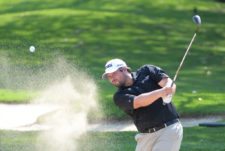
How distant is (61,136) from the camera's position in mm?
12422

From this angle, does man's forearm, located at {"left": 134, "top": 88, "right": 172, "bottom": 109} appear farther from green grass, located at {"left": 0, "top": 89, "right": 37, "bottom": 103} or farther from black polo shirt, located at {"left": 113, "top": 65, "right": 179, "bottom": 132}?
green grass, located at {"left": 0, "top": 89, "right": 37, "bottom": 103}

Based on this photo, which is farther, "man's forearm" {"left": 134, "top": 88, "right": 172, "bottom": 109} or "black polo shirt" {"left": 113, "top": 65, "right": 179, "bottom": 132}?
"black polo shirt" {"left": 113, "top": 65, "right": 179, "bottom": 132}

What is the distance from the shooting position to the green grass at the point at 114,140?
444 inches

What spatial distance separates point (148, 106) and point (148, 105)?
0.10ft

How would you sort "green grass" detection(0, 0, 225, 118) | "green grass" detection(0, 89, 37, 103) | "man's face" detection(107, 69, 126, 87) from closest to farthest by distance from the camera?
1. "man's face" detection(107, 69, 126, 87)
2. "green grass" detection(0, 89, 37, 103)
3. "green grass" detection(0, 0, 225, 118)

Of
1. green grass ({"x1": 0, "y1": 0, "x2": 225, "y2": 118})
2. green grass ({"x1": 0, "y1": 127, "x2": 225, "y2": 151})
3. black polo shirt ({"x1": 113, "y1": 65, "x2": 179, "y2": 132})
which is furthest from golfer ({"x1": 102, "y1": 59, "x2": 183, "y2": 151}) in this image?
green grass ({"x1": 0, "y1": 0, "x2": 225, "y2": 118})

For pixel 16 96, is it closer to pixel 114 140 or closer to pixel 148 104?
pixel 114 140

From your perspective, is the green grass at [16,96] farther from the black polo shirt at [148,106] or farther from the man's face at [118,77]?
the man's face at [118,77]

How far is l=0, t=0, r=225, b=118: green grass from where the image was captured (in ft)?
66.8

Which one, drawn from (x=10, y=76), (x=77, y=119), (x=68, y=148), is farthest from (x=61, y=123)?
(x=10, y=76)

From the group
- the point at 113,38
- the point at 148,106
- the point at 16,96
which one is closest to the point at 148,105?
the point at 148,106

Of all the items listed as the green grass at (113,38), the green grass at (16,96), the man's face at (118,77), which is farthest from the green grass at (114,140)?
the man's face at (118,77)

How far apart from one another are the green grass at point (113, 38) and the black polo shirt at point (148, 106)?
27.9ft

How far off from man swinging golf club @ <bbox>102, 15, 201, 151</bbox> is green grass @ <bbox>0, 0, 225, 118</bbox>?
27.9 ft
